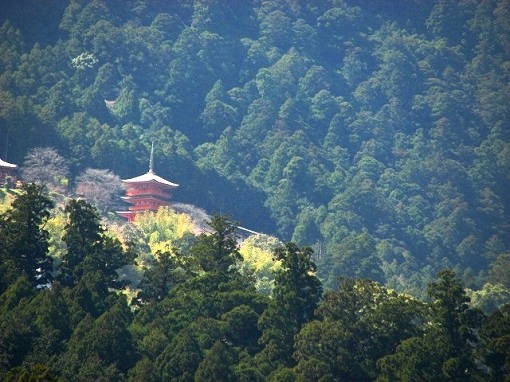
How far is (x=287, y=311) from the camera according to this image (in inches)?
2283

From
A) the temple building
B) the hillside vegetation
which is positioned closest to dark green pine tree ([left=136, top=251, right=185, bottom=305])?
the hillside vegetation

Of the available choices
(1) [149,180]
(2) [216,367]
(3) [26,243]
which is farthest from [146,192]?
(2) [216,367]

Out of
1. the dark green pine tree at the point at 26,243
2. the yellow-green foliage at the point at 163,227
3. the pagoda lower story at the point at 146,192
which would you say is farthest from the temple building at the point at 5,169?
the dark green pine tree at the point at 26,243

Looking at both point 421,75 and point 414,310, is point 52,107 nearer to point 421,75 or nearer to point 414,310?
point 421,75

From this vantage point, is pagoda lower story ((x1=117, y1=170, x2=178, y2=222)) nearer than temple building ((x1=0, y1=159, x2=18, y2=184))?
No

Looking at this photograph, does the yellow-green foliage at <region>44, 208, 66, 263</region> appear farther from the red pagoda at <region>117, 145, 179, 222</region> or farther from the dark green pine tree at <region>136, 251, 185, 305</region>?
the red pagoda at <region>117, 145, 179, 222</region>

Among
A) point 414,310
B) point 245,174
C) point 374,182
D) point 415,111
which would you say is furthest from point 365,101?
point 414,310

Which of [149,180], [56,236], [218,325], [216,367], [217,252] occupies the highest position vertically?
[149,180]

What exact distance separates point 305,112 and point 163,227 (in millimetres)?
50385

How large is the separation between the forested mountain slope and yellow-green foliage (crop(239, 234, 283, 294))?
14.9ft

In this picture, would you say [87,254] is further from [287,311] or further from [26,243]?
[287,311]

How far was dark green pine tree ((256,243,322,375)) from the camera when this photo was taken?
56.6 meters

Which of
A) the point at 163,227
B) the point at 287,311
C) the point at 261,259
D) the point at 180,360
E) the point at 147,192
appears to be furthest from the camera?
the point at 147,192

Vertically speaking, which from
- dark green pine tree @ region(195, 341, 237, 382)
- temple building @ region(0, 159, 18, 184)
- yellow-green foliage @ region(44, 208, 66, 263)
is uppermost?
temple building @ region(0, 159, 18, 184)
